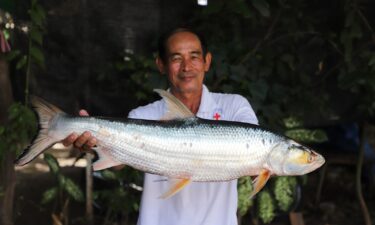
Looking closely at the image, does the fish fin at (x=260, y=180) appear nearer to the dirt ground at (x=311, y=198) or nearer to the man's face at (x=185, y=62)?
the man's face at (x=185, y=62)

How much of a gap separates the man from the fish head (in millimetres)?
359

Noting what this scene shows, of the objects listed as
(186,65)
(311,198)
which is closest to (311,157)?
(186,65)

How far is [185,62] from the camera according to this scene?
2836 millimetres

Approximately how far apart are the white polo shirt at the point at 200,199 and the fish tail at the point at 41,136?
0.49 meters

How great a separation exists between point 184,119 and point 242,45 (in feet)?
7.97

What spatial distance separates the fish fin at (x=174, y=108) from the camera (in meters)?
2.57

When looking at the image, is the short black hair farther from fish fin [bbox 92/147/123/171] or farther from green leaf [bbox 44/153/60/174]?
green leaf [bbox 44/153/60/174]

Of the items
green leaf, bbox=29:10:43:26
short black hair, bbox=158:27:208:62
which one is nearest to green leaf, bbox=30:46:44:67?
green leaf, bbox=29:10:43:26

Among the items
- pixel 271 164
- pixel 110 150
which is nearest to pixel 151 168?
pixel 110 150

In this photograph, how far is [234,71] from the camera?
4.61 metres

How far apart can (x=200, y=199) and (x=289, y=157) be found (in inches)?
21.7

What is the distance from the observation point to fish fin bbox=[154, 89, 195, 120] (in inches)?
101

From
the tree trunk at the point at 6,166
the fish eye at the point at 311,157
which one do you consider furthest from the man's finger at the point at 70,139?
the tree trunk at the point at 6,166

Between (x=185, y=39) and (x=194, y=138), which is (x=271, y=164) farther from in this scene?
(x=185, y=39)
